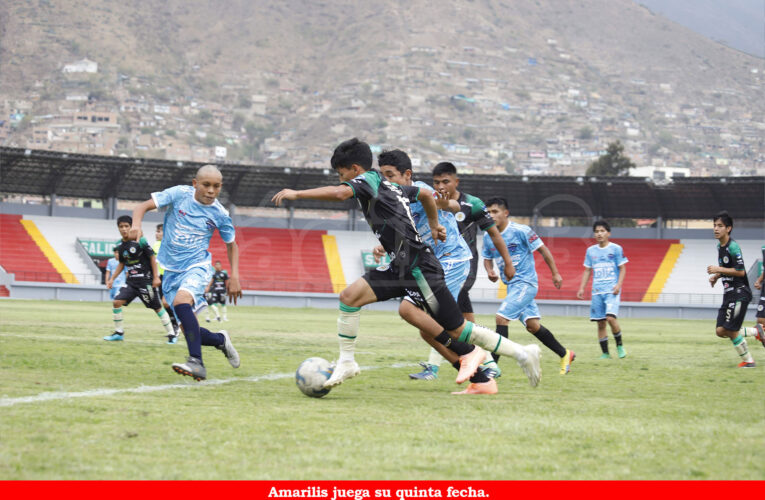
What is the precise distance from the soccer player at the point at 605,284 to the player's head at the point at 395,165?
256 inches

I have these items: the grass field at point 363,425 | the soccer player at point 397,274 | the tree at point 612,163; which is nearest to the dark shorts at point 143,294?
the grass field at point 363,425

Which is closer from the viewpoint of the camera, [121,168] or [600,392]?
[600,392]

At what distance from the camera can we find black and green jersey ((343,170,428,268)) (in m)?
7.21

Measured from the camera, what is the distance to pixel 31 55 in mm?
193250

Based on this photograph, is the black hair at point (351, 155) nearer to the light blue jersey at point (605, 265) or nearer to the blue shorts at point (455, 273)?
the blue shorts at point (455, 273)

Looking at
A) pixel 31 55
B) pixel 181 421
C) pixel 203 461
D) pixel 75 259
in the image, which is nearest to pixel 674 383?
pixel 181 421

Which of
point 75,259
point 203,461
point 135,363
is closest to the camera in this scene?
point 203,461

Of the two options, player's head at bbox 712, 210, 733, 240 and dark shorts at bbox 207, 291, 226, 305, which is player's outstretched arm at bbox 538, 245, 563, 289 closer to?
player's head at bbox 712, 210, 733, 240

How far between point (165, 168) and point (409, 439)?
155ft

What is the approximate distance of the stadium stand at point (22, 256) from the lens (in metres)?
43.6

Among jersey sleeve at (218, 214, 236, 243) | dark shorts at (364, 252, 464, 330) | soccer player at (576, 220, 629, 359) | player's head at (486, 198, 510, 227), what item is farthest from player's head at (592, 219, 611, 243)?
dark shorts at (364, 252, 464, 330)

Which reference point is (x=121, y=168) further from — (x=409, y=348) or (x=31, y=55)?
(x=31, y=55)

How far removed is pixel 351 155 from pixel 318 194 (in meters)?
0.99

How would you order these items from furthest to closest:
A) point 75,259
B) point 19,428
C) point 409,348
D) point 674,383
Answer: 1. point 75,259
2. point 409,348
3. point 674,383
4. point 19,428
